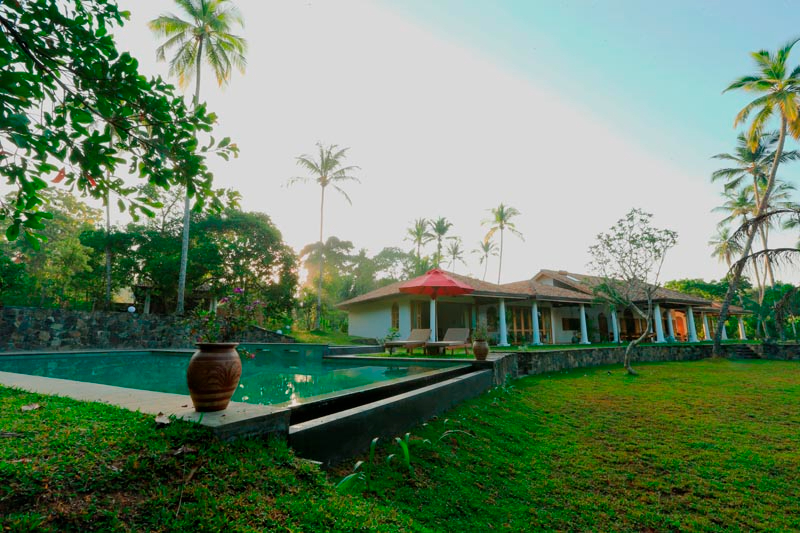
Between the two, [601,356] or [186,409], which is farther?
[601,356]

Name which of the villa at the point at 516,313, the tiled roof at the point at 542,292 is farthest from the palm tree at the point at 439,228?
the villa at the point at 516,313

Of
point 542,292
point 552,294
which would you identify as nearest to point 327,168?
point 542,292

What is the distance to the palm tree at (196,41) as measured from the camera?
1593 cm

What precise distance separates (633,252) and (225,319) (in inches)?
507

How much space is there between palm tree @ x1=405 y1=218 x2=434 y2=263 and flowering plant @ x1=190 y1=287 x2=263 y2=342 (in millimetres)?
32847

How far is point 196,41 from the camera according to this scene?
1655 cm

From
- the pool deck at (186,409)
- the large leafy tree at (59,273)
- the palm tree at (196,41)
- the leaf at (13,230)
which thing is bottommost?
the pool deck at (186,409)

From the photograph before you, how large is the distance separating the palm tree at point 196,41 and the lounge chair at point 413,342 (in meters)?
10.0

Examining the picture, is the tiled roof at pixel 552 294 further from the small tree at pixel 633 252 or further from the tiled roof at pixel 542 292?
the small tree at pixel 633 252

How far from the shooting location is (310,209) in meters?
23.1

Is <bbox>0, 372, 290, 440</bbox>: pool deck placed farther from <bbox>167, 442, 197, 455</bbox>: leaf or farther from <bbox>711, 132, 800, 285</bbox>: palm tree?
<bbox>711, 132, 800, 285</bbox>: palm tree

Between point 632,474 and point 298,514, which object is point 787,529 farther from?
point 298,514

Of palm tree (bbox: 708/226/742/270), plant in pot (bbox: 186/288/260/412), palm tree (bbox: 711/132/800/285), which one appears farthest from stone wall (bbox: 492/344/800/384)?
palm tree (bbox: 708/226/742/270)

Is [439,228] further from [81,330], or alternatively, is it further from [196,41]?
[81,330]
